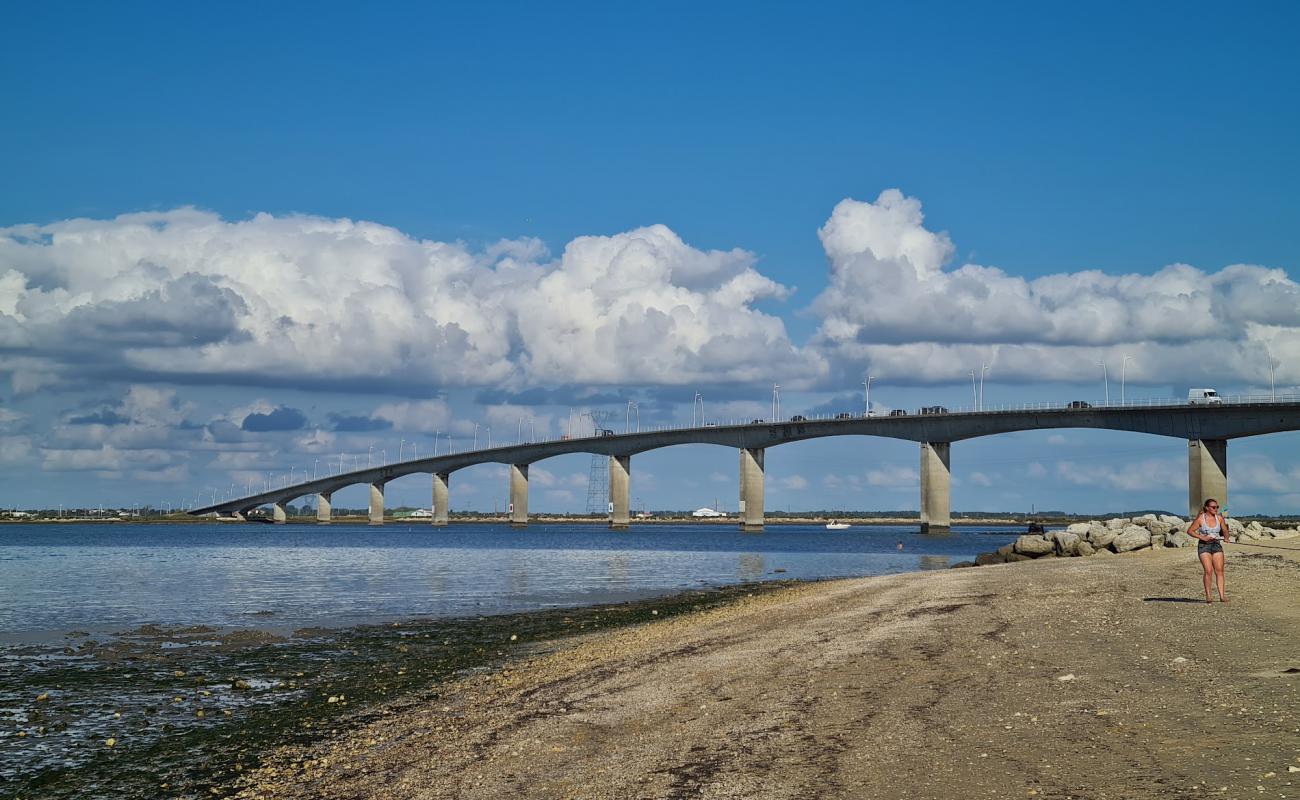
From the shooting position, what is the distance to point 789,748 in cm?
1190

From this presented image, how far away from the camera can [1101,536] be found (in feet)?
171

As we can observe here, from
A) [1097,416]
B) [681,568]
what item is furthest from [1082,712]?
[1097,416]

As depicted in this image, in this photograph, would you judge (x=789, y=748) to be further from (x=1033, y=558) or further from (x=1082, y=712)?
(x=1033, y=558)

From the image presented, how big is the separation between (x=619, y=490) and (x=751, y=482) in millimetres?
26713

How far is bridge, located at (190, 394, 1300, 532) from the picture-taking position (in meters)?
106

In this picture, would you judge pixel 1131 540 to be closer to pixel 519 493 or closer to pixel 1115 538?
pixel 1115 538

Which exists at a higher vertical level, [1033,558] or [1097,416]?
[1097,416]

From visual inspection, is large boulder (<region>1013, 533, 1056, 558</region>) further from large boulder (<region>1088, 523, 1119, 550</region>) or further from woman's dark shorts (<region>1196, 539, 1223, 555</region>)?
woman's dark shorts (<region>1196, 539, 1223, 555</region>)

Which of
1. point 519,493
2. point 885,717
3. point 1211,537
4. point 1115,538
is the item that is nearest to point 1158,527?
point 1115,538

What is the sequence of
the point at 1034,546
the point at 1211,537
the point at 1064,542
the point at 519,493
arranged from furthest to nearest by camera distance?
the point at 519,493
the point at 1034,546
the point at 1064,542
the point at 1211,537

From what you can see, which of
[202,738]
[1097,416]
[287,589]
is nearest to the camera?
[202,738]

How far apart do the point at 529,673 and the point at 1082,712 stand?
12.1 metres

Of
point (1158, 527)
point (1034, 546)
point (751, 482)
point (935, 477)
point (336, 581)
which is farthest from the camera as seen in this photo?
point (751, 482)

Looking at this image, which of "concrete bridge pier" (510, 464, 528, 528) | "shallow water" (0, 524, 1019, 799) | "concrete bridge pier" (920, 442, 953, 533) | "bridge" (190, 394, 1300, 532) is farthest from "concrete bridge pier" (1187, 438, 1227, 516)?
"concrete bridge pier" (510, 464, 528, 528)
